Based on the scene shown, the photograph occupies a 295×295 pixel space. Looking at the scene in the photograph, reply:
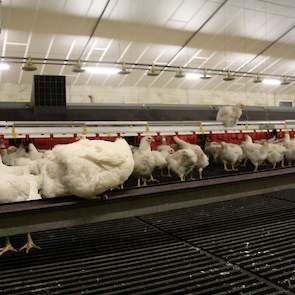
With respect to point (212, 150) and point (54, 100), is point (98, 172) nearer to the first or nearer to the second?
point (54, 100)

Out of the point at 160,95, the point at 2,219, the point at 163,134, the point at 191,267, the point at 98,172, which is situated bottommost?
the point at 191,267

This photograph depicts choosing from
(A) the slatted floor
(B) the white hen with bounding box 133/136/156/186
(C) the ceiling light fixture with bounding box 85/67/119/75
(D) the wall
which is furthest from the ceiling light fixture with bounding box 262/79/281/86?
(A) the slatted floor

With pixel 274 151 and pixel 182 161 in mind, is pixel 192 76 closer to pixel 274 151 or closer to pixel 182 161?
pixel 274 151

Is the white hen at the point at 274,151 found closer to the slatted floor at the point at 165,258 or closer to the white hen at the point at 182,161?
the white hen at the point at 182,161

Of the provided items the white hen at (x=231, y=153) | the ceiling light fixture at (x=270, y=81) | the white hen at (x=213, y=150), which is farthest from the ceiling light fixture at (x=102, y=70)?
the white hen at (x=231, y=153)

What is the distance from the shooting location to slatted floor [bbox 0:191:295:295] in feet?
7.30

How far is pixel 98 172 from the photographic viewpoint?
Answer: 2.70 metres

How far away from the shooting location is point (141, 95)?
59.6 feet

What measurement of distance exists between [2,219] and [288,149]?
18.4 ft

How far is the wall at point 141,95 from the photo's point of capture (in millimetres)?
15906

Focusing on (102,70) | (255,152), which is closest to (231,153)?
(255,152)

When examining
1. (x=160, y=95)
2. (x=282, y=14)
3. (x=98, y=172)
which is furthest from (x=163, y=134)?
(x=160, y=95)

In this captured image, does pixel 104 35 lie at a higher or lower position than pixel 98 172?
higher

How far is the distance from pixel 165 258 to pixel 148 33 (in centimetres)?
1138
